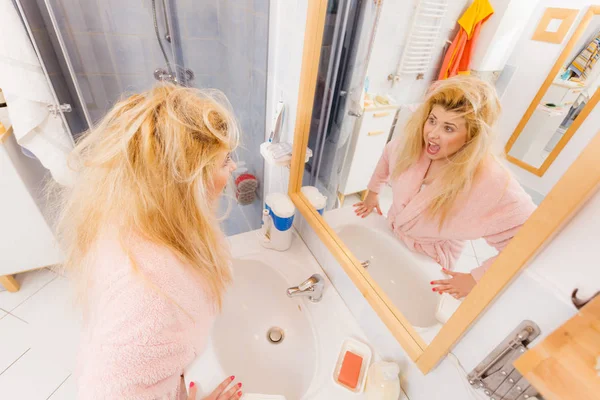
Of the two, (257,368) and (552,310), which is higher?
(552,310)

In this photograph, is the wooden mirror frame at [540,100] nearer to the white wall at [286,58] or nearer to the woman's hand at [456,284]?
the woman's hand at [456,284]

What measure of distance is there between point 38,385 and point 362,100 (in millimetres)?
1810

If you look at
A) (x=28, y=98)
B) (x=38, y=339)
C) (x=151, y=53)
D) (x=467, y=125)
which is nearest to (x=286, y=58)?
(x=467, y=125)

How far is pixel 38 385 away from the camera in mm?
1278

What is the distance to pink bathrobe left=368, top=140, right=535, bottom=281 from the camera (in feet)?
1.43

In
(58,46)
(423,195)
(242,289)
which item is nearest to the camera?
(423,195)

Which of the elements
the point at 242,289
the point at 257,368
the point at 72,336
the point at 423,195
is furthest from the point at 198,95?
the point at 72,336

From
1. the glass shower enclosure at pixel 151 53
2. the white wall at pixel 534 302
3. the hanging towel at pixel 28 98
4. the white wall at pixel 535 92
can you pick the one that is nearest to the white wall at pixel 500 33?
the white wall at pixel 535 92

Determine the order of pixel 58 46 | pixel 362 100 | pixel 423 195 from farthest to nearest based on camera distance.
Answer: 1. pixel 58 46
2. pixel 362 100
3. pixel 423 195

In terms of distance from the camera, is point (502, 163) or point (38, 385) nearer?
point (502, 163)

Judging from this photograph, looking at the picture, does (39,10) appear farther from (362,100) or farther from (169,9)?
(362,100)

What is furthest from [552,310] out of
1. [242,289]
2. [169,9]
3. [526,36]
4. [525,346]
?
[169,9]

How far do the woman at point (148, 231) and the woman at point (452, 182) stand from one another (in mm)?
415

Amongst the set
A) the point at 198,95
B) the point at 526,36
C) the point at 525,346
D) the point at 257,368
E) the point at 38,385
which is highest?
the point at 526,36
